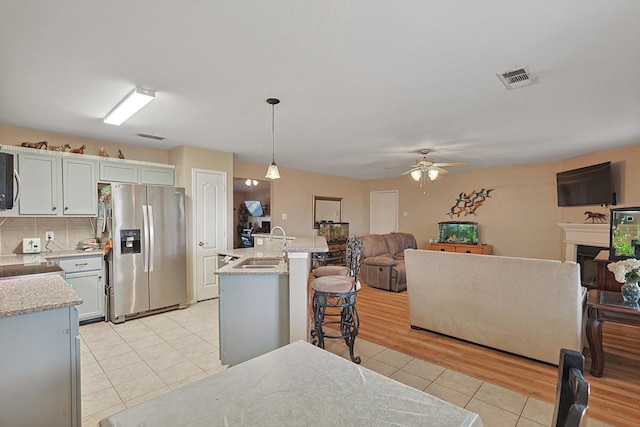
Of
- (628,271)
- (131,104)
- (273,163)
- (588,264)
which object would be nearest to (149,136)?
(131,104)

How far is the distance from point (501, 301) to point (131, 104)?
3.77 meters

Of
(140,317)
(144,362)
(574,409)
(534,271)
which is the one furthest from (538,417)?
(140,317)

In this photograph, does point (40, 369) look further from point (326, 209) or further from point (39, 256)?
point (326, 209)

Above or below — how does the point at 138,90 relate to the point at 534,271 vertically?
above

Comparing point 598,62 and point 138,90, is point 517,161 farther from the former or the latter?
point 138,90

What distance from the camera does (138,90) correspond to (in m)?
2.43

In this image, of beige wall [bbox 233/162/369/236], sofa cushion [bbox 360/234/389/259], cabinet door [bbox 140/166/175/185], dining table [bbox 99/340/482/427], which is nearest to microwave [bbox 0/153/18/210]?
cabinet door [bbox 140/166/175/185]

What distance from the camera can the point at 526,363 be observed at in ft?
8.83

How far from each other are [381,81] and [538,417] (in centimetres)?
257

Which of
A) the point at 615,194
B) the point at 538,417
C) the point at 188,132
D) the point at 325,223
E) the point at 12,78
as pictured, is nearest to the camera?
the point at 538,417

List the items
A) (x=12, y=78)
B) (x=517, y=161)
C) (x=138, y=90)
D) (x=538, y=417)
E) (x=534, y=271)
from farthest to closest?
(x=517, y=161) → (x=534, y=271) → (x=138, y=90) → (x=12, y=78) → (x=538, y=417)

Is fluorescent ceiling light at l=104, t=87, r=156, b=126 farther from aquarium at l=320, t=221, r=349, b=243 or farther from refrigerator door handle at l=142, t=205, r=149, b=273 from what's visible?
aquarium at l=320, t=221, r=349, b=243

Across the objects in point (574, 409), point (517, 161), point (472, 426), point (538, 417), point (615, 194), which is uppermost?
point (517, 161)

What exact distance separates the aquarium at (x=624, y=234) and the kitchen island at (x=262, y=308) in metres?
4.51
